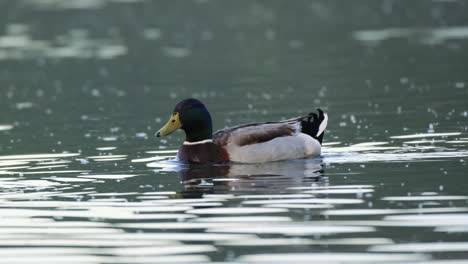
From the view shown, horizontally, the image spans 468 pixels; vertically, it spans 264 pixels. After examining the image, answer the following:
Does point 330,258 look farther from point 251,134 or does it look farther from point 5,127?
point 5,127

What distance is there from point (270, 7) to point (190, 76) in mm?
17937

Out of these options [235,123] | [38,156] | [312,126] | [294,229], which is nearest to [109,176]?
[38,156]

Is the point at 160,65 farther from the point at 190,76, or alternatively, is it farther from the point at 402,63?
the point at 402,63

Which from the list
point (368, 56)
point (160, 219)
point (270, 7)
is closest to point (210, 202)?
point (160, 219)

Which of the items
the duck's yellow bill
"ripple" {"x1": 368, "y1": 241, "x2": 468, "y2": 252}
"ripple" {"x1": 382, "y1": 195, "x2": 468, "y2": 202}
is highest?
the duck's yellow bill

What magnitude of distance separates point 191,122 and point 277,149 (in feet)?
4.59

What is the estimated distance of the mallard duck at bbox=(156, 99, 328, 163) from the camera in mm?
19234

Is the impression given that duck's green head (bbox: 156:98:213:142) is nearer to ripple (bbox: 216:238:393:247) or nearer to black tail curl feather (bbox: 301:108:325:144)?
black tail curl feather (bbox: 301:108:325:144)

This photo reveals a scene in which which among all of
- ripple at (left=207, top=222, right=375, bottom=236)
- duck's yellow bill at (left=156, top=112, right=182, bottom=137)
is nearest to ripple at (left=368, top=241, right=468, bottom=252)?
ripple at (left=207, top=222, right=375, bottom=236)

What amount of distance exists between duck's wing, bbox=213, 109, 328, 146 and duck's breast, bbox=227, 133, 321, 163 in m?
0.07

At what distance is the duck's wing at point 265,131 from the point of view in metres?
19.2

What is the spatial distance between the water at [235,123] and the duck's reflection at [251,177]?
39 mm

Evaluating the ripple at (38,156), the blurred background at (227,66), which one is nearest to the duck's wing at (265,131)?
the blurred background at (227,66)

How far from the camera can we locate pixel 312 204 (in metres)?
14.7
